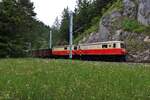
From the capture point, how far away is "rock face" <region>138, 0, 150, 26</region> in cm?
6550

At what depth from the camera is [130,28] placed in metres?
66.6

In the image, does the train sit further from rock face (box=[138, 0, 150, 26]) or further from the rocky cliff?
rock face (box=[138, 0, 150, 26])

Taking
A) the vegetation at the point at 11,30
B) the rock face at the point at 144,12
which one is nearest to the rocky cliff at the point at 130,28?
the rock face at the point at 144,12

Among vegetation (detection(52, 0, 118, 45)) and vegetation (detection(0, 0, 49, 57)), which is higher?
vegetation (detection(52, 0, 118, 45))

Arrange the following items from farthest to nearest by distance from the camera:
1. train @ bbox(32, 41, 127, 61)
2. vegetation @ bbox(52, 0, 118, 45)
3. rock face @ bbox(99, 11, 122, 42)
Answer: vegetation @ bbox(52, 0, 118, 45) < rock face @ bbox(99, 11, 122, 42) < train @ bbox(32, 41, 127, 61)

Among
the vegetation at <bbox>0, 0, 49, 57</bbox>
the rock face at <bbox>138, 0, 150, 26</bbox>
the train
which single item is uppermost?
the rock face at <bbox>138, 0, 150, 26</bbox>

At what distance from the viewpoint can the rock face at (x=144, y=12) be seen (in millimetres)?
65500

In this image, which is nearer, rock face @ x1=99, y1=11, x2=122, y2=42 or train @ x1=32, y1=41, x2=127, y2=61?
train @ x1=32, y1=41, x2=127, y2=61

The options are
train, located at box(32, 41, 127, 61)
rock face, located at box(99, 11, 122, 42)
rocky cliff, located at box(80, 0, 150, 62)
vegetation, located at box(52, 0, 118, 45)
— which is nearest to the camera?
train, located at box(32, 41, 127, 61)

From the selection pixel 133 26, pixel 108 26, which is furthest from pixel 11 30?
pixel 108 26

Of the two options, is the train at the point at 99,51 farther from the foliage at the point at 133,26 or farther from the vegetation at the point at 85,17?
the vegetation at the point at 85,17

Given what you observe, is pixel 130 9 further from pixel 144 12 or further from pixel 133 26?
pixel 133 26

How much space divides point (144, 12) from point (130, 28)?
3453mm

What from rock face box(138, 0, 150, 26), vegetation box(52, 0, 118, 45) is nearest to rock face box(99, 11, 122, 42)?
rock face box(138, 0, 150, 26)
